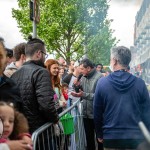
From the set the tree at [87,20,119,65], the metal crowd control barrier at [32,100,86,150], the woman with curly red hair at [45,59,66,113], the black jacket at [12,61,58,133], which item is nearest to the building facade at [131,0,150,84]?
the tree at [87,20,119,65]

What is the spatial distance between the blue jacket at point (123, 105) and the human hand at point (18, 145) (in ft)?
4.54

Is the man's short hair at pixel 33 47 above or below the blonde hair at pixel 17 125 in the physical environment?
above

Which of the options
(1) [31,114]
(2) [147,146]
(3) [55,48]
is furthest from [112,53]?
(3) [55,48]

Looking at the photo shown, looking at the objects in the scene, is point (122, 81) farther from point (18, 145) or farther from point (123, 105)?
point (18, 145)

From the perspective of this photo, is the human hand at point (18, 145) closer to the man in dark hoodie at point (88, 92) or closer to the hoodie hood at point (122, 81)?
the hoodie hood at point (122, 81)

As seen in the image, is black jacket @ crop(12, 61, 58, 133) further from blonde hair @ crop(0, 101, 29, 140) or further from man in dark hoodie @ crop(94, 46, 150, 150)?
blonde hair @ crop(0, 101, 29, 140)

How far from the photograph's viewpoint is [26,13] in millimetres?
34719

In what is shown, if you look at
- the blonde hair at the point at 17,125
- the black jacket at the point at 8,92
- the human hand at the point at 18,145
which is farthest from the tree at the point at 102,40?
the human hand at the point at 18,145

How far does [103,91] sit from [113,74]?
0.64 ft

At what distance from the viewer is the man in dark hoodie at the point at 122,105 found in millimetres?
3545

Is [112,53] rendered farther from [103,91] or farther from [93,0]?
[93,0]

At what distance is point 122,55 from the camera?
3666mm

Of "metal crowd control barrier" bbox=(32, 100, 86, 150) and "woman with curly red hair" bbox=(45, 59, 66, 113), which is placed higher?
"woman with curly red hair" bbox=(45, 59, 66, 113)

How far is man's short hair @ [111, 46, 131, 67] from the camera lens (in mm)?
3666
